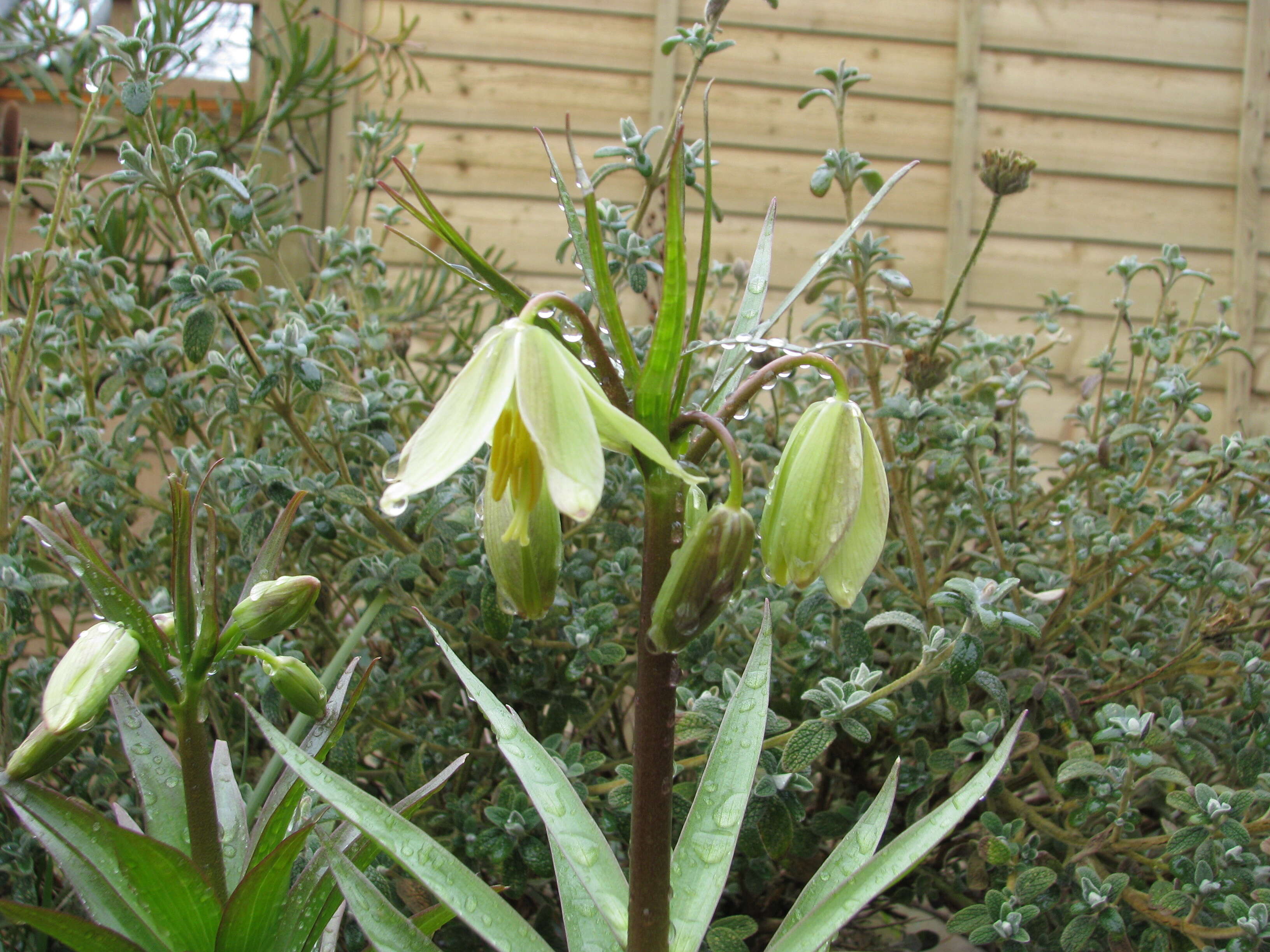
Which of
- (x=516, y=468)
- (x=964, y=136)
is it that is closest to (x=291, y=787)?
(x=516, y=468)

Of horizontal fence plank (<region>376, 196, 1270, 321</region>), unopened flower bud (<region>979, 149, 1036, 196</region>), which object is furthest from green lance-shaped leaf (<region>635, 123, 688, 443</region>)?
horizontal fence plank (<region>376, 196, 1270, 321</region>)

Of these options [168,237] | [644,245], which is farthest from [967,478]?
[168,237]

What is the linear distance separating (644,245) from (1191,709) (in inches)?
31.5

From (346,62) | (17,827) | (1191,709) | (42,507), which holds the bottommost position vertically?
(17,827)

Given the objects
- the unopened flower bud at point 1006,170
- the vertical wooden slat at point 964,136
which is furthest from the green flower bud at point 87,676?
the vertical wooden slat at point 964,136

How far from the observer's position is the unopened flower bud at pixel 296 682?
1.88 feet

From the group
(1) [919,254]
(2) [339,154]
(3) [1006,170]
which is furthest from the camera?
(1) [919,254]

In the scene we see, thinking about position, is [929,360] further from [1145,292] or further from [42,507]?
[1145,292]

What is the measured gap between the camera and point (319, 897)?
604 mm

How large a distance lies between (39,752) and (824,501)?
45cm

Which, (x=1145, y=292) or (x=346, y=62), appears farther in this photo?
(x=1145, y=292)

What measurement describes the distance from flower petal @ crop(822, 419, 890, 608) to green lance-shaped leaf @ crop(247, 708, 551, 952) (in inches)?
10.6

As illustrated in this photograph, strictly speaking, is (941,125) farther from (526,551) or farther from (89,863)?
(89,863)

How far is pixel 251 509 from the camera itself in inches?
40.4
